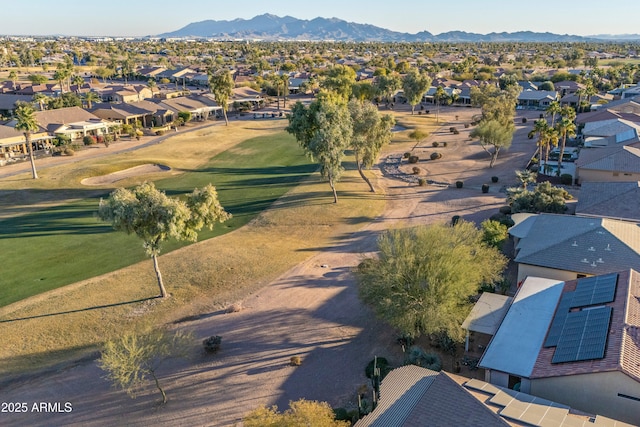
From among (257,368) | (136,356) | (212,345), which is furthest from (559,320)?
(136,356)

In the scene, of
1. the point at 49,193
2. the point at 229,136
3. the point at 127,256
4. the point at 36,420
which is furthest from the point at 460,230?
the point at 229,136

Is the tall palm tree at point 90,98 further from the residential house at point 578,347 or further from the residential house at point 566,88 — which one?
the residential house at point 566,88

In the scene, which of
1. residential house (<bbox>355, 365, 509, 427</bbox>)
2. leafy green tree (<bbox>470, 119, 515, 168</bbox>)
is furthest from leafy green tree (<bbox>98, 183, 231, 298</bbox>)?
leafy green tree (<bbox>470, 119, 515, 168</bbox>)

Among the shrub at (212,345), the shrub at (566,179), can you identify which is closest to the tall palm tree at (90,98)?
the shrub at (212,345)

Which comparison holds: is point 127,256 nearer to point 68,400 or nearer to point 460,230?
point 68,400

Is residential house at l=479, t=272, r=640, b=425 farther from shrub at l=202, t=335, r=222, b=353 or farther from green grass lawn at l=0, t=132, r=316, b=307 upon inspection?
green grass lawn at l=0, t=132, r=316, b=307
